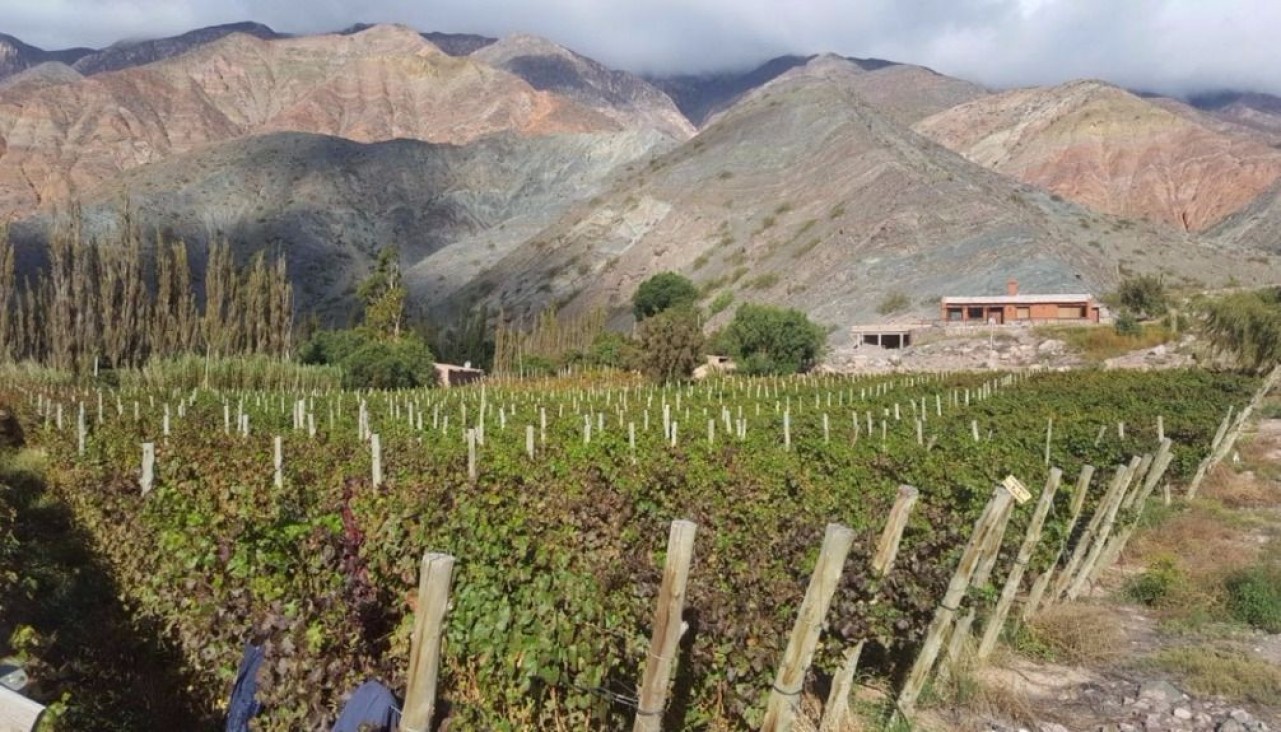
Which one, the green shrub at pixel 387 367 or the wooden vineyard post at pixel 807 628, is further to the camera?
the green shrub at pixel 387 367

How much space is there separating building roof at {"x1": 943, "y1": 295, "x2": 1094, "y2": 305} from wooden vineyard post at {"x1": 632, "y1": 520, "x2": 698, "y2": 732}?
58.8m

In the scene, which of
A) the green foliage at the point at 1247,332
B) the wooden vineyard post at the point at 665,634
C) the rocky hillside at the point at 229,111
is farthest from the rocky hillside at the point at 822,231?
the wooden vineyard post at the point at 665,634

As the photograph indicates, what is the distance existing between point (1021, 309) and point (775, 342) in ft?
61.0

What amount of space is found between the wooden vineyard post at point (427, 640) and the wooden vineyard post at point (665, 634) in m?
0.97

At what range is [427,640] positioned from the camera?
390 cm

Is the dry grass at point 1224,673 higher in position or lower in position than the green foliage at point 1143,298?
lower

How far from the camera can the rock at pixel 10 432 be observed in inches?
781

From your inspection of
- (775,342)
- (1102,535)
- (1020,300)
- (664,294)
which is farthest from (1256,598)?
(664,294)

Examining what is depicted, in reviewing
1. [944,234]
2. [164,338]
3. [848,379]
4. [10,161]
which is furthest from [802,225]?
[10,161]

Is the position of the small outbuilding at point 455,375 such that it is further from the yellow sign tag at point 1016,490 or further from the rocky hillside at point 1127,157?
the rocky hillside at point 1127,157

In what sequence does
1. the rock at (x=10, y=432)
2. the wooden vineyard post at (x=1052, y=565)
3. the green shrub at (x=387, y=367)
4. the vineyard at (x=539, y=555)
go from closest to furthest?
the vineyard at (x=539, y=555)
the wooden vineyard post at (x=1052, y=565)
the rock at (x=10, y=432)
the green shrub at (x=387, y=367)

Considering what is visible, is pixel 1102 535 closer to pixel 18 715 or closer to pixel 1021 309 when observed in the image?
pixel 18 715

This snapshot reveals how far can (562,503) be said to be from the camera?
792 cm

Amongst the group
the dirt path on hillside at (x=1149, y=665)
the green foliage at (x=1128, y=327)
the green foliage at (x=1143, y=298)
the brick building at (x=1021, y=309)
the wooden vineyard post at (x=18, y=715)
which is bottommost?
the dirt path on hillside at (x=1149, y=665)
